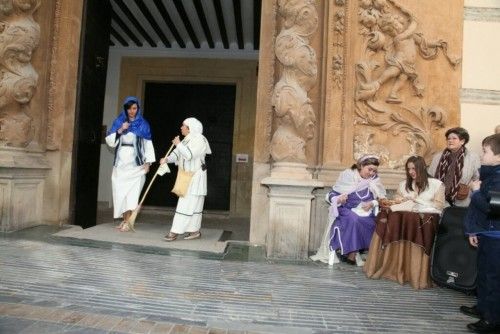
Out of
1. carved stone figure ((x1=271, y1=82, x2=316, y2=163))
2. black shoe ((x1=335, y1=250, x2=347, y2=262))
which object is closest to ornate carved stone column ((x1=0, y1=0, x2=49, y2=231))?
carved stone figure ((x1=271, y1=82, x2=316, y2=163))

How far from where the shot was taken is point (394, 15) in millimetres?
5668

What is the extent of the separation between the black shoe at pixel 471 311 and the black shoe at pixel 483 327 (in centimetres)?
31

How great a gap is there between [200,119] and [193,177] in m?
5.80

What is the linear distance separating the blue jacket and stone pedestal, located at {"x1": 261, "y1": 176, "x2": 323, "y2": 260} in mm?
2030

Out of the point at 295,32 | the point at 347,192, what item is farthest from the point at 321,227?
the point at 295,32

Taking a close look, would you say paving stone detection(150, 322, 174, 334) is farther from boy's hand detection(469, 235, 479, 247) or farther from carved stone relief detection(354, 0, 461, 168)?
carved stone relief detection(354, 0, 461, 168)

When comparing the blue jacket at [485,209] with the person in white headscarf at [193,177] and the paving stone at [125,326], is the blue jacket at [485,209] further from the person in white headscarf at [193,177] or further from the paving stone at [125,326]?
the person in white headscarf at [193,177]

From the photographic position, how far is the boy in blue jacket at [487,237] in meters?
3.03

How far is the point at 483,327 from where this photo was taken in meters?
3.01

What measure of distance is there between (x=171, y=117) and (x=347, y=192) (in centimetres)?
754

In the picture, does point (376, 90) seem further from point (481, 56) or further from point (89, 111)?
point (89, 111)

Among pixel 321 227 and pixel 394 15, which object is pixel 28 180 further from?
pixel 394 15

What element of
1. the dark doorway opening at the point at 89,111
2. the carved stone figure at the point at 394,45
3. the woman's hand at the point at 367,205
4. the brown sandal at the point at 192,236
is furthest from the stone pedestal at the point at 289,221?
the dark doorway opening at the point at 89,111

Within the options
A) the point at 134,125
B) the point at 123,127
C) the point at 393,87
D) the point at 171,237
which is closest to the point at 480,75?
the point at 393,87
